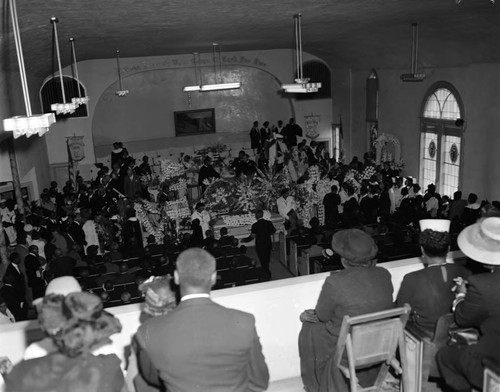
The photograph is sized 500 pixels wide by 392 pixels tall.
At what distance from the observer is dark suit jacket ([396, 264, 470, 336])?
3654 mm

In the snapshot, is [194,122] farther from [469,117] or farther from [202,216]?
[469,117]

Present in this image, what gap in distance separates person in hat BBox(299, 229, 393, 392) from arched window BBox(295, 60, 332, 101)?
16.4 m

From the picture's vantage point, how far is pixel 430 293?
3.65 m

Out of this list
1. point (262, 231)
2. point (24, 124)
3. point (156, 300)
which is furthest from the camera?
point (262, 231)

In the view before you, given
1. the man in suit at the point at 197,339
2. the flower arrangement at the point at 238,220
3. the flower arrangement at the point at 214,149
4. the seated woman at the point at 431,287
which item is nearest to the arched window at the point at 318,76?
the flower arrangement at the point at 214,149

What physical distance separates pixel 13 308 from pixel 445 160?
1132 cm

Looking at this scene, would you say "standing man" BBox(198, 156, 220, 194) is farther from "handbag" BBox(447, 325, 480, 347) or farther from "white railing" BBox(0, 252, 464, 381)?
"handbag" BBox(447, 325, 480, 347)

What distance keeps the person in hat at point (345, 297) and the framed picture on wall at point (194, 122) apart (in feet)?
53.9

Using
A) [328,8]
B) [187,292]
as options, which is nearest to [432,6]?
[328,8]

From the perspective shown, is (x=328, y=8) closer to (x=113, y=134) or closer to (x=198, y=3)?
(x=198, y=3)

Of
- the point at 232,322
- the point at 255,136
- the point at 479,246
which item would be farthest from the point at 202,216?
the point at 255,136

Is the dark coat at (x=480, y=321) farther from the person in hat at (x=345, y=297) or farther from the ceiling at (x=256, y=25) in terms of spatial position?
the ceiling at (x=256, y=25)

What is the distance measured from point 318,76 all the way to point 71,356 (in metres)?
18.3

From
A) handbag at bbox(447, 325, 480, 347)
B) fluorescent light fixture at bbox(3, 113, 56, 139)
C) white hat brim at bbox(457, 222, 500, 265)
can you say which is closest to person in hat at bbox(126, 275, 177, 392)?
handbag at bbox(447, 325, 480, 347)
